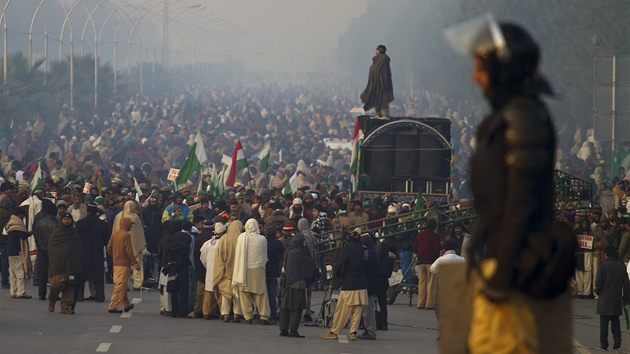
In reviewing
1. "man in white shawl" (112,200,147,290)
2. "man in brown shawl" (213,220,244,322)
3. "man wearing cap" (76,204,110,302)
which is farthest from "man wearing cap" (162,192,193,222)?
"man in brown shawl" (213,220,244,322)

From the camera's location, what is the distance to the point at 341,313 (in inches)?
627

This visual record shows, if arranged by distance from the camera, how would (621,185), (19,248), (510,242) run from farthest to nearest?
(621,185) < (19,248) < (510,242)

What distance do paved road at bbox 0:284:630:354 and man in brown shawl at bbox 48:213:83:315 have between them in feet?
0.73

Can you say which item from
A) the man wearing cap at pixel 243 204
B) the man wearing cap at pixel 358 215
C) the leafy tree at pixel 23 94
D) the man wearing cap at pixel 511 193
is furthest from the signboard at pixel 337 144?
the man wearing cap at pixel 511 193

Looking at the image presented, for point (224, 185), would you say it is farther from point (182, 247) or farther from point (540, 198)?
point (540, 198)

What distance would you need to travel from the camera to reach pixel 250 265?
55.9 feet

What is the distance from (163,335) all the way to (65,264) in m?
2.16

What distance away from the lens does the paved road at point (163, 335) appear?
47.8ft

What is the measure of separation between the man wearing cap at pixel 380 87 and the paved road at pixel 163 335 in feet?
34.3

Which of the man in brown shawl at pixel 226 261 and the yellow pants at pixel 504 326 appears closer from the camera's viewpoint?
the yellow pants at pixel 504 326

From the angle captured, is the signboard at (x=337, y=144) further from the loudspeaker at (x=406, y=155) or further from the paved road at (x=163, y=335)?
the paved road at (x=163, y=335)

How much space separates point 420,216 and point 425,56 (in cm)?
10500

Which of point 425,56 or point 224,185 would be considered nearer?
point 224,185

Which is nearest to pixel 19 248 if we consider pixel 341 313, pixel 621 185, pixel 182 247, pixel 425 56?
pixel 182 247
